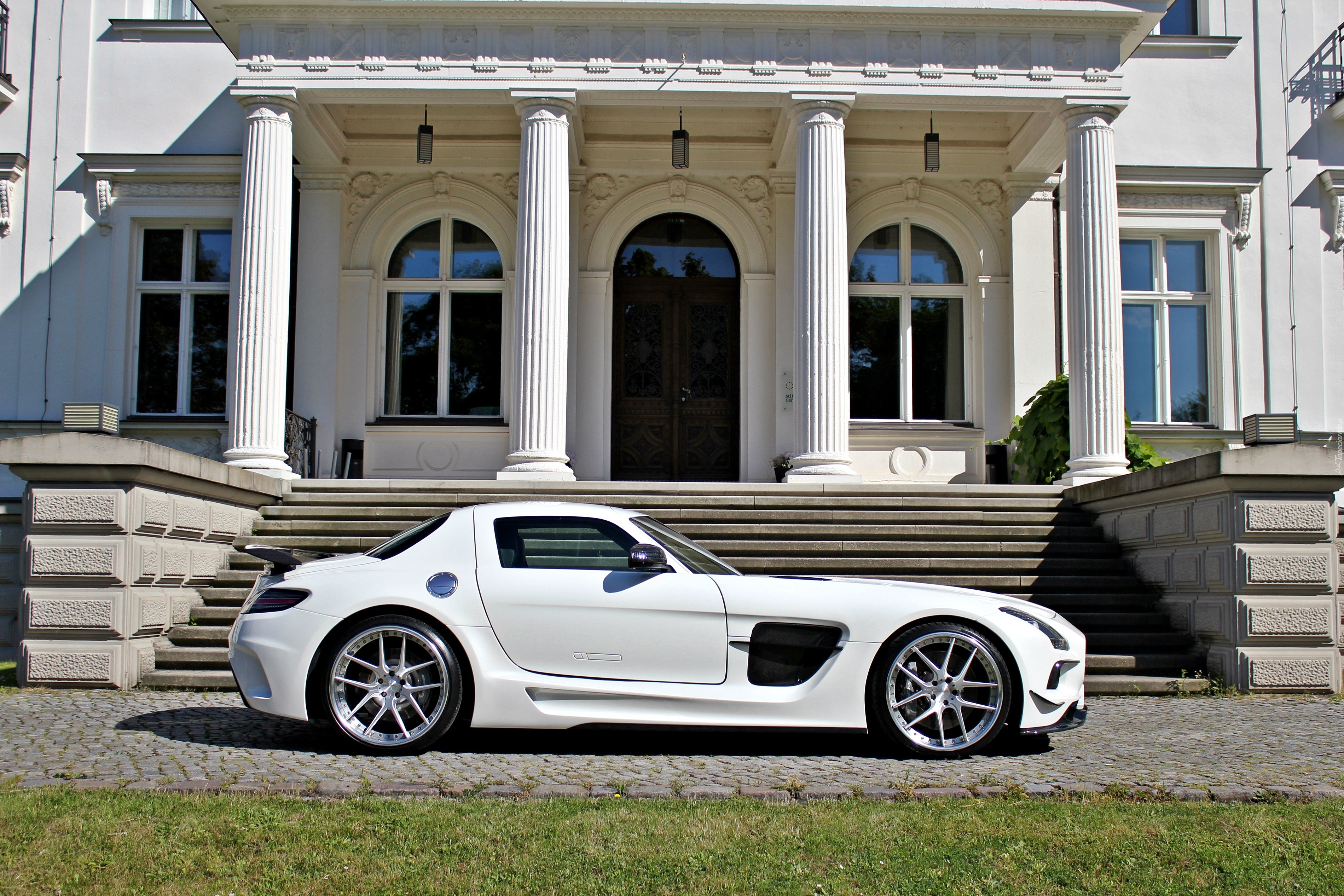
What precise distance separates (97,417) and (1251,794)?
26.2ft

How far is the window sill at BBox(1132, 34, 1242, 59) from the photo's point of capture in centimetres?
1673

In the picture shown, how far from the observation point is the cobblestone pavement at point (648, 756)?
5.07 m

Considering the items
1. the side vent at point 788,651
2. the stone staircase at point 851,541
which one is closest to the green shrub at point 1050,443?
the stone staircase at point 851,541

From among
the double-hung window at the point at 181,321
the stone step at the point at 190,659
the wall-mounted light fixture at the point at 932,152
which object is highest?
the wall-mounted light fixture at the point at 932,152

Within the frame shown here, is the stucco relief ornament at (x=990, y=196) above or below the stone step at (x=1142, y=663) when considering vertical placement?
above

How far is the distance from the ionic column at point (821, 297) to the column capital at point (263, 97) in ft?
20.0

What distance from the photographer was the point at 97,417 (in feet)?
28.1

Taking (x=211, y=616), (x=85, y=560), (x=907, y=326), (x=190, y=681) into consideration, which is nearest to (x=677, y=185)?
(x=907, y=326)

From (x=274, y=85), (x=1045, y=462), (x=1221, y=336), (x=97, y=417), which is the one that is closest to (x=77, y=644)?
(x=97, y=417)

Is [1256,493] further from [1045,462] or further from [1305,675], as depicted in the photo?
[1045,462]

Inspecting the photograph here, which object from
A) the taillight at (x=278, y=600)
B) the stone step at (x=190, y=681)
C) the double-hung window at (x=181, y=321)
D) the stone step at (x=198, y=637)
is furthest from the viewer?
the double-hung window at (x=181, y=321)

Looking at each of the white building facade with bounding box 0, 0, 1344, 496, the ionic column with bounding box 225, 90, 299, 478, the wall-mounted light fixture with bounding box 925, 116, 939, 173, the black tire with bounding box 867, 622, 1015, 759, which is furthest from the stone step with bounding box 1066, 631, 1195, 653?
the ionic column with bounding box 225, 90, 299, 478

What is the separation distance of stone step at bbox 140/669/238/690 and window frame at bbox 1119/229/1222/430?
1312 cm

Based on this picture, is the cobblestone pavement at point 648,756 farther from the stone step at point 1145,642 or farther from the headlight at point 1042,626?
the stone step at point 1145,642
